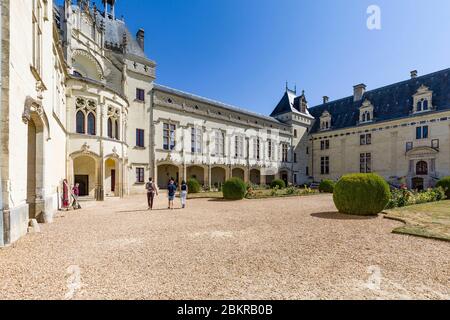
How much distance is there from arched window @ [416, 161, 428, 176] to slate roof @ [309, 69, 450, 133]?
5.62 metres

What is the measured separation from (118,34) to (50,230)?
20.4 meters

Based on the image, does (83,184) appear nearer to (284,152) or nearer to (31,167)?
(31,167)

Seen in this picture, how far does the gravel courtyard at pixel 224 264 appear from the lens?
3070 mm

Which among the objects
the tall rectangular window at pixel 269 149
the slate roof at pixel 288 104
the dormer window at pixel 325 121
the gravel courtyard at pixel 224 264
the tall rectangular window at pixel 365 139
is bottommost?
the gravel courtyard at pixel 224 264

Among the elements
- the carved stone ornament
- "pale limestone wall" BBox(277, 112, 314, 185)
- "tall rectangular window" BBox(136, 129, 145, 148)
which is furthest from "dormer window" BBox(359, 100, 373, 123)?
the carved stone ornament

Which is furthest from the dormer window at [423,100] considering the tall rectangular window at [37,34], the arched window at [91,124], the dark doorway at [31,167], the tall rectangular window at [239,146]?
the dark doorway at [31,167]

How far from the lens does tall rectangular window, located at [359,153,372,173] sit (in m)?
29.2

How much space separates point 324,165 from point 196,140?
20.9 metres

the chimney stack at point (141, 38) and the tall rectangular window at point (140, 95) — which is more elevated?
the chimney stack at point (141, 38)

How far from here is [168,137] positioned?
869 inches

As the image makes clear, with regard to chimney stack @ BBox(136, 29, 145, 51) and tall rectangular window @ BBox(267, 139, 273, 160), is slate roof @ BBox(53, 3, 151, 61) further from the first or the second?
tall rectangular window @ BBox(267, 139, 273, 160)

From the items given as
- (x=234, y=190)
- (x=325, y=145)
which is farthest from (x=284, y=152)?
(x=234, y=190)

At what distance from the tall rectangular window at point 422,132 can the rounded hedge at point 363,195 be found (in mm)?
22725

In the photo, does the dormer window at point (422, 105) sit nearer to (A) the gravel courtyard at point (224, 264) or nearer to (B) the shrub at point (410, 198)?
(B) the shrub at point (410, 198)
